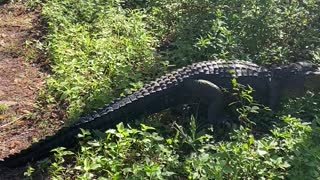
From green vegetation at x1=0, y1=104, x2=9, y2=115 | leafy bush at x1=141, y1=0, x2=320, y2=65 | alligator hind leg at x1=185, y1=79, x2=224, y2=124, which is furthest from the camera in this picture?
leafy bush at x1=141, y1=0, x2=320, y2=65

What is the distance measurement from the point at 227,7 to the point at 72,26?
2.30m

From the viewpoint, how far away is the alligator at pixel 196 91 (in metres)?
4.50

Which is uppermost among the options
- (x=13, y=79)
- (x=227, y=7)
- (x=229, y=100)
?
(x=227, y=7)

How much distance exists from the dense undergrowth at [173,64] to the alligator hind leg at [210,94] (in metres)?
0.28

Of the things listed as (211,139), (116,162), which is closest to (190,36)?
(211,139)

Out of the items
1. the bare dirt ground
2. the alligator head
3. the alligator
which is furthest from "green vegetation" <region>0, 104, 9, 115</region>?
the alligator head

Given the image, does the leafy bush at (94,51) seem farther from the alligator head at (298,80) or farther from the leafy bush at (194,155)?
the alligator head at (298,80)

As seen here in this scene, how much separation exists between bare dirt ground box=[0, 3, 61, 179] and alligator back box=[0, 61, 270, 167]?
0.35 meters

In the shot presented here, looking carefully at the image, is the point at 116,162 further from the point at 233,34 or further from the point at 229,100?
the point at 233,34

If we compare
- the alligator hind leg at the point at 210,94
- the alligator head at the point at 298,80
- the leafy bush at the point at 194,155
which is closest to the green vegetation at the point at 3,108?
the leafy bush at the point at 194,155

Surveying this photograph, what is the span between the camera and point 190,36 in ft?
21.5

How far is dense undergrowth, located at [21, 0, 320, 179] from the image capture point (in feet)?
13.3

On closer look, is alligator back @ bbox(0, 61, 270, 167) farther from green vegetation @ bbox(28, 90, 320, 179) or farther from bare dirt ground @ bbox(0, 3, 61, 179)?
bare dirt ground @ bbox(0, 3, 61, 179)

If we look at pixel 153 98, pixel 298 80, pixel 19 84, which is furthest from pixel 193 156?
pixel 19 84
